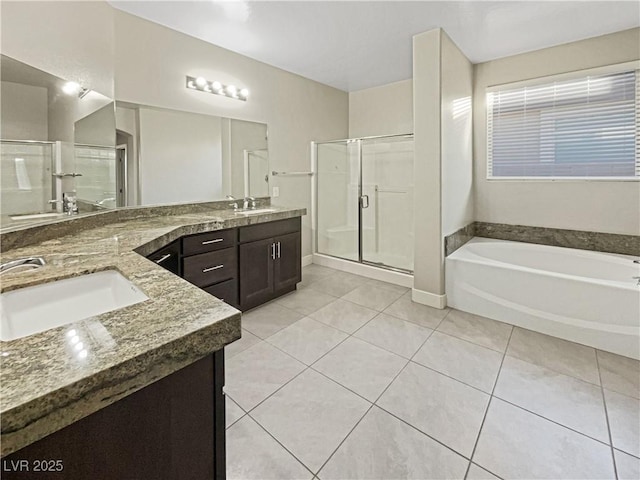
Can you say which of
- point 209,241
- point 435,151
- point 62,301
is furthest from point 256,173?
point 62,301

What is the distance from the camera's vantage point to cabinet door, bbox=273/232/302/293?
3.08 metres

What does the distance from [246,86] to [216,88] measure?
0.39 metres

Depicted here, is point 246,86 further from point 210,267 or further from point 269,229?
point 210,267

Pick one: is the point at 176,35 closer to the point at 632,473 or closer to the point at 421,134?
the point at 421,134

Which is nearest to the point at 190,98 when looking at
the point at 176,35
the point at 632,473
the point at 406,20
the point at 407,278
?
the point at 176,35

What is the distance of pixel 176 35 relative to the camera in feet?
9.04

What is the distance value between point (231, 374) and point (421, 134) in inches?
98.4

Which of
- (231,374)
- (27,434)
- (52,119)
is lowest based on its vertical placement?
(231,374)

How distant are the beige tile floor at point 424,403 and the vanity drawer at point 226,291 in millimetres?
260

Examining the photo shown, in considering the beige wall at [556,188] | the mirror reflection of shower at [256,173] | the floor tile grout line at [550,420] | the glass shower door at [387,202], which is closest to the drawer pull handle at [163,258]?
the mirror reflection of shower at [256,173]

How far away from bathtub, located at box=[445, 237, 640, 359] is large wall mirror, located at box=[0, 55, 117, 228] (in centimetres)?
291

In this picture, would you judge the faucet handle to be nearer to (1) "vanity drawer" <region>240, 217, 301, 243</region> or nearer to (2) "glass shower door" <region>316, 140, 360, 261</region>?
(1) "vanity drawer" <region>240, 217, 301, 243</region>

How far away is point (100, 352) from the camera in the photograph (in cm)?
58

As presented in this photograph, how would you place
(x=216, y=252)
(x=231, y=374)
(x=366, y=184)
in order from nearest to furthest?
1. (x=231, y=374)
2. (x=216, y=252)
3. (x=366, y=184)
